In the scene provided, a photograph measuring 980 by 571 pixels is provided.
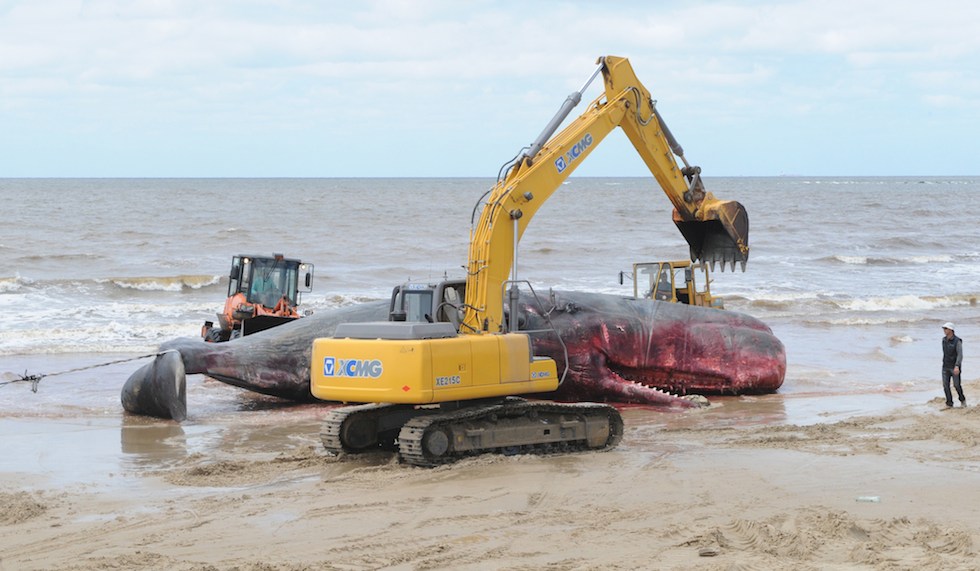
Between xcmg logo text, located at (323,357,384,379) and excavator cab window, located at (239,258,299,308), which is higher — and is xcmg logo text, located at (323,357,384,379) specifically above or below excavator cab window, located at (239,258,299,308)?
below

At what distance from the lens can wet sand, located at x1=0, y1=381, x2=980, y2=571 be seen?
28.6ft

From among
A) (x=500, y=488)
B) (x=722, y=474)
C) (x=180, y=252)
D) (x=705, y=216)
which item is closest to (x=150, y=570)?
(x=500, y=488)

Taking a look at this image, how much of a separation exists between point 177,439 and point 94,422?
1.79 meters

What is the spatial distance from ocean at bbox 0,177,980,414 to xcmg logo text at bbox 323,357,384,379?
19.3 feet

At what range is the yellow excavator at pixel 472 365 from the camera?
11750mm

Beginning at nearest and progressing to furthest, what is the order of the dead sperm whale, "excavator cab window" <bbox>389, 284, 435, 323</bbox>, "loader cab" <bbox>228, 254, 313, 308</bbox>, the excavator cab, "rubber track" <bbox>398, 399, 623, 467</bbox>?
"rubber track" <bbox>398, 399, 623, 467</bbox> → "excavator cab window" <bbox>389, 284, 435, 323</bbox> → the dead sperm whale → the excavator cab → "loader cab" <bbox>228, 254, 313, 308</bbox>

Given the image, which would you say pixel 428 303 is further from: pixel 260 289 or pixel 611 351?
pixel 260 289

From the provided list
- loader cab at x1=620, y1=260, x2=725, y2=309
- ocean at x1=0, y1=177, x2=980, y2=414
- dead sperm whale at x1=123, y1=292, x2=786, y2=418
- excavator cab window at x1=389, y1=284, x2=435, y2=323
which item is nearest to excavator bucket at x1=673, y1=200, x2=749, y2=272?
dead sperm whale at x1=123, y1=292, x2=786, y2=418

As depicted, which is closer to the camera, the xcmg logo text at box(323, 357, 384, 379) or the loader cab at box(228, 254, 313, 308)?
the xcmg logo text at box(323, 357, 384, 379)

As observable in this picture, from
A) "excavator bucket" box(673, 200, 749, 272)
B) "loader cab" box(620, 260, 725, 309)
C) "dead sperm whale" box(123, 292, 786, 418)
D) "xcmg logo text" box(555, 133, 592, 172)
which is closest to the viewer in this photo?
"xcmg logo text" box(555, 133, 592, 172)

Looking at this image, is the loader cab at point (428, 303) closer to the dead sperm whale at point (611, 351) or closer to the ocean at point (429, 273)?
the dead sperm whale at point (611, 351)

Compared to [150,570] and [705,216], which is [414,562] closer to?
[150,570]

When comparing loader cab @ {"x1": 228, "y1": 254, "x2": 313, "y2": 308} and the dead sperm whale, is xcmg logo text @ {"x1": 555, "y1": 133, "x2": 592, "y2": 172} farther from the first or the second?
loader cab @ {"x1": 228, "y1": 254, "x2": 313, "y2": 308}

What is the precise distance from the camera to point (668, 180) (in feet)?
55.9
